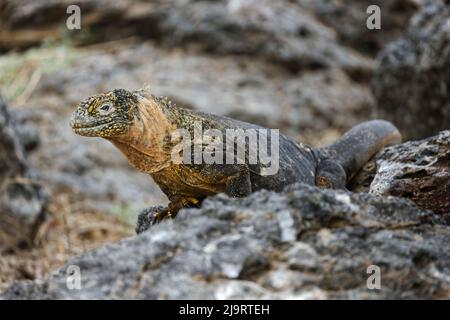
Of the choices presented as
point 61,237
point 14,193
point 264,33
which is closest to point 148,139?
point 14,193

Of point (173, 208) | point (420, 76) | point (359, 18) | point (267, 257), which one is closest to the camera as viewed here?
point (267, 257)

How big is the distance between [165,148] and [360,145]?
7.93ft

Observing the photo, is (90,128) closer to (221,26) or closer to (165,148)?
(165,148)

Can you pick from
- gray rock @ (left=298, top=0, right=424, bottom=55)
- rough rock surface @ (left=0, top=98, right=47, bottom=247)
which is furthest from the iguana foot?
gray rock @ (left=298, top=0, right=424, bottom=55)

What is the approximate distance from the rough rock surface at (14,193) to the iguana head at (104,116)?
5.52 meters

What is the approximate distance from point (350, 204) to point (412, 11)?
38.3ft

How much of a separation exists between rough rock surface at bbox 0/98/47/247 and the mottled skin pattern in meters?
4.96

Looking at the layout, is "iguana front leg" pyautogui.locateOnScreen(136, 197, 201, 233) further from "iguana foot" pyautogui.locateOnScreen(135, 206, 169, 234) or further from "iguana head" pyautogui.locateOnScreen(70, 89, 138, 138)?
"iguana head" pyautogui.locateOnScreen(70, 89, 138, 138)

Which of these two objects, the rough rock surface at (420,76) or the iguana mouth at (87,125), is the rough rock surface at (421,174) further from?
the rough rock surface at (420,76)

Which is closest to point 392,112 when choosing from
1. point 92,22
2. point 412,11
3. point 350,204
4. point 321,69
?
point 321,69

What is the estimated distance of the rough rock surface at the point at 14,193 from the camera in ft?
34.5

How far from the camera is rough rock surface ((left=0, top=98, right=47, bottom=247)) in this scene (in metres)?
10.5

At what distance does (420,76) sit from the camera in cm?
1156

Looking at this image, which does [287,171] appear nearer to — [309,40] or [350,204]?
[350,204]
